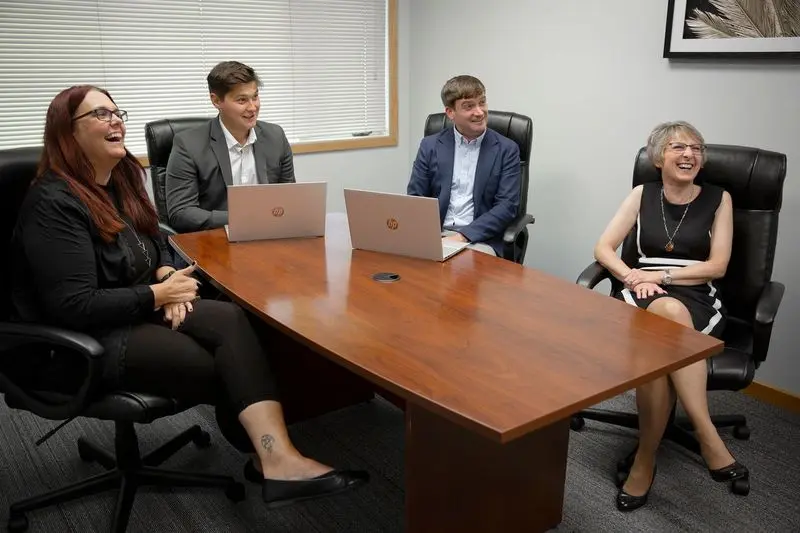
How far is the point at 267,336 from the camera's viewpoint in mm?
2193

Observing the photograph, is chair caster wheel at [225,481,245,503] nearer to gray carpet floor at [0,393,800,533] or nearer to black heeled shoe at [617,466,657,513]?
gray carpet floor at [0,393,800,533]

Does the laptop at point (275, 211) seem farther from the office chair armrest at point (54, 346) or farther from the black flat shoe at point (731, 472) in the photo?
the black flat shoe at point (731, 472)

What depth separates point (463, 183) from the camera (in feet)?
10.2

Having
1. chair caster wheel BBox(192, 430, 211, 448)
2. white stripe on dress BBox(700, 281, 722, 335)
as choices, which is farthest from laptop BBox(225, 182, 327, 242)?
white stripe on dress BBox(700, 281, 722, 335)

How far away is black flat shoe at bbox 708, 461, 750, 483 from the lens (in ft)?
7.24

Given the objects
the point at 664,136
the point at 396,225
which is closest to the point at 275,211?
the point at 396,225

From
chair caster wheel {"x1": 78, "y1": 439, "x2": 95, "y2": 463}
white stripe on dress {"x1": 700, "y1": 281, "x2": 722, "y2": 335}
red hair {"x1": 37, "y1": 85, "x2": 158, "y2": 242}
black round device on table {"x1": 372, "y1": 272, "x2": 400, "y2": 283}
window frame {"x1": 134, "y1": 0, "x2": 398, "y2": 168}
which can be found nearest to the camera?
red hair {"x1": 37, "y1": 85, "x2": 158, "y2": 242}

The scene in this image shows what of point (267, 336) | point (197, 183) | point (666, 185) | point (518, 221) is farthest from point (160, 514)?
point (666, 185)

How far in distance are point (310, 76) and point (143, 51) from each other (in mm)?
943

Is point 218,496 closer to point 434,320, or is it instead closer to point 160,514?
point 160,514

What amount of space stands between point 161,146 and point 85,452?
130 centimetres

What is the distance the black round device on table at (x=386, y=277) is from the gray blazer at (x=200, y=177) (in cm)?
94

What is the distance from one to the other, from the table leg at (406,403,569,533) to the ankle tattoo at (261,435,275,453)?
1.20 feet

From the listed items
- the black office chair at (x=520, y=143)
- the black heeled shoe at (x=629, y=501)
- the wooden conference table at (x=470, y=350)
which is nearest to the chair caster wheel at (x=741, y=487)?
the black heeled shoe at (x=629, y=501)
